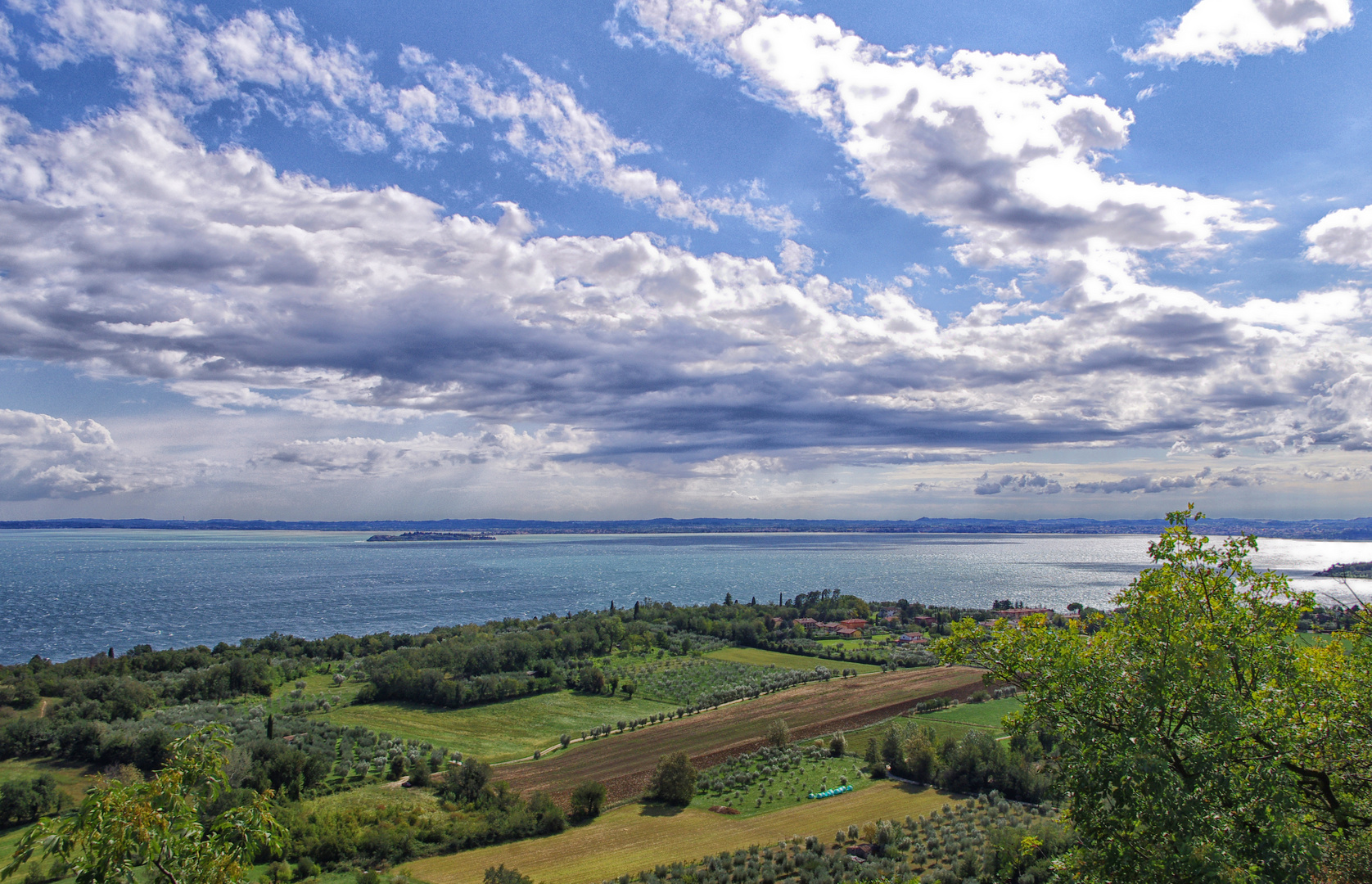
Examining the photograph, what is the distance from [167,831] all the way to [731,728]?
49651mm

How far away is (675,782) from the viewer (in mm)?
37562

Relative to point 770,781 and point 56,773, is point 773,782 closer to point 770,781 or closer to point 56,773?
point 770,781

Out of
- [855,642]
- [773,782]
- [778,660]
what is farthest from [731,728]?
[855,642]

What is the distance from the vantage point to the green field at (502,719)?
50.9 m

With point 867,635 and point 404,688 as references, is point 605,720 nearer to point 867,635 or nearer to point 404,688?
point 404,688

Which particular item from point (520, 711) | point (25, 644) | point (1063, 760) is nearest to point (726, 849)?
point (1063, 760)

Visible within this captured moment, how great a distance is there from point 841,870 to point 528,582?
513 ft

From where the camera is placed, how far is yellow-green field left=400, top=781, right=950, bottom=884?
93.9ft

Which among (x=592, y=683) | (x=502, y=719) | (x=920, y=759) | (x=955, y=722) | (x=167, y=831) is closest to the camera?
(x=167, y=831)

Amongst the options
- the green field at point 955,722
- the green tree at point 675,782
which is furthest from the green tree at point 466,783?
the green field at point 955,722

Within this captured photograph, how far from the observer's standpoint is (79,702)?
5156 cm

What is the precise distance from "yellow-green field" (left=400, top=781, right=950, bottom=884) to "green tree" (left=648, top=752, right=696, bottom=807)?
910mm

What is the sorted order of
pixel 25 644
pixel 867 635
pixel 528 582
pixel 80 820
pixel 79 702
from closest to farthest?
pixel 80 820
pixel 79 702
pixel 25 644
pixel 867 635
pixel 528 582

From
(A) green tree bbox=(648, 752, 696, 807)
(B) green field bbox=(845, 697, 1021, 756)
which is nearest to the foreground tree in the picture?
(A) green tree bbox=(648, 752, 696, 807)
